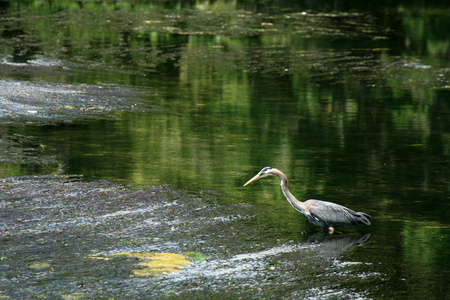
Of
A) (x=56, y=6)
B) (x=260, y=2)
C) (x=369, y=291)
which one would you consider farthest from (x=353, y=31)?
(x=369, y=291)

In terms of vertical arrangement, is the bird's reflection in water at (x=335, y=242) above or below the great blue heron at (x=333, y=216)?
below

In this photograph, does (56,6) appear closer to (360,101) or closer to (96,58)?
(96,58)

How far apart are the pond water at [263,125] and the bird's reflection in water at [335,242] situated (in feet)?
0.12

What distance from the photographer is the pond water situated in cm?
686

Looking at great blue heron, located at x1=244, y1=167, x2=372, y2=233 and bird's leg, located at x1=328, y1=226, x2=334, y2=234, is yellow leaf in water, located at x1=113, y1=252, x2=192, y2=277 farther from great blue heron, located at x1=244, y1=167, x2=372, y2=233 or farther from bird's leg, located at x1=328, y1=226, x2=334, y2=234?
bird's leg, located at x1=328, y1=226, x2=334, y2=234

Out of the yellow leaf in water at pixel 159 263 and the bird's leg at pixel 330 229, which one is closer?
the yellow leaf in water at pixel 159 263

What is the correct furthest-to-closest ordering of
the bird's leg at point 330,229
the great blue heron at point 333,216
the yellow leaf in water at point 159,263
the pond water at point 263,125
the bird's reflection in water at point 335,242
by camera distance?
1. the bird's leg at point 330,229
2. the great blue heron at point 333,216
3. the bird's reflection in water at point 335,242
4. the pond water at point 263,125
5. the yellow leaf in water at point 159,263

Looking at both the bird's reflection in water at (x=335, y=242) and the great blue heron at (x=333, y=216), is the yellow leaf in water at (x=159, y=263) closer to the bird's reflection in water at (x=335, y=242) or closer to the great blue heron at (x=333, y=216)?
the bird's reflection in water at (x=335, y=242)

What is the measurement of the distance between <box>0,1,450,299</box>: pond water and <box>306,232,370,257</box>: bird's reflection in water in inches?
1.5

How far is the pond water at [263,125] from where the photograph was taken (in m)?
6.86

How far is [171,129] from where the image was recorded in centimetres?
1262

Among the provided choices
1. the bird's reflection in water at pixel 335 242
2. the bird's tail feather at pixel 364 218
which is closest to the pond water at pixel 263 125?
the bird's reflection in water at pixel 335 242

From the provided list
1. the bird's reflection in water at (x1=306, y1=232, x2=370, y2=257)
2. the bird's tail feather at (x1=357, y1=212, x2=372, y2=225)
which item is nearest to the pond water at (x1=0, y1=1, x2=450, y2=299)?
the bird's reflection in water at (x1=306, y1=232, x2=370, y2=257)

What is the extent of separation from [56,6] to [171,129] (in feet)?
65.1
